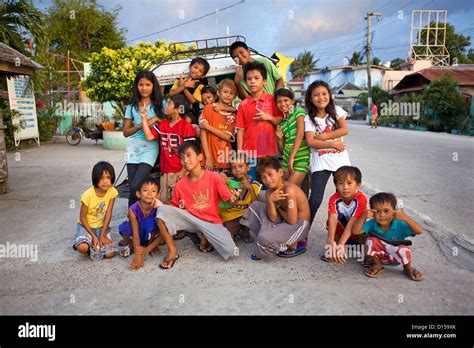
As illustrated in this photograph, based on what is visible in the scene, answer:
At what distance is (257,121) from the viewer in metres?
4.29

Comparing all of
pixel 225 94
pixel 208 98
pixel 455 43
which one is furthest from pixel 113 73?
pixel 455 43

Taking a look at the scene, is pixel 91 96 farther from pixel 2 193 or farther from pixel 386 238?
pixel 386 238

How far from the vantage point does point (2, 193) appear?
6.91 m

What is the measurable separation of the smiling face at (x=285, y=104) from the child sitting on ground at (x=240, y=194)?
2.16ft

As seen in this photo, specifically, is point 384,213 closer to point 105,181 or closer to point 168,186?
point 168,186

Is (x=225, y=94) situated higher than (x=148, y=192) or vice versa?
(x=225, y=94)

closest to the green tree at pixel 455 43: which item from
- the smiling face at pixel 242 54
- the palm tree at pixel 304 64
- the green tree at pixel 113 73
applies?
the palm tree at pixel 304 64

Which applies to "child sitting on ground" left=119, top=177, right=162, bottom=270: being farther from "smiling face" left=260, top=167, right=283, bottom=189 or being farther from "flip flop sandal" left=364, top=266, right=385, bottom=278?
"flip flop sandal" left=364, top=266, right=385, bottom=278

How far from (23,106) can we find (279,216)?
12.8 m

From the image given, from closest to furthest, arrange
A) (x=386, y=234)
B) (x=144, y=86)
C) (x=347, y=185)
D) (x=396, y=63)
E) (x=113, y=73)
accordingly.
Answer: (x=386, y=234)
(x=347, y=185)
(x=144, y=86)
(x=113, y=73)
(x=396, y=63)

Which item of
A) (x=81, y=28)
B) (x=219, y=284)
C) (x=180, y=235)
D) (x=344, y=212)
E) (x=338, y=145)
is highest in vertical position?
(x=81, y=28)

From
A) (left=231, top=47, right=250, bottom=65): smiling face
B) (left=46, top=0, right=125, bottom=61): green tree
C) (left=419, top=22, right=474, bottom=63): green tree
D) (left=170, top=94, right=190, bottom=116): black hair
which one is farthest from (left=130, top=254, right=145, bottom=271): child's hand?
(left=419, top=22, right=474, bottom=63): green tree

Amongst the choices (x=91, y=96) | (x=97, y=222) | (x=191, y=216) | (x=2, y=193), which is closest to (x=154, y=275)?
(x=191, y=216)

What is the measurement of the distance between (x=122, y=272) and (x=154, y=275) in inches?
12.7
